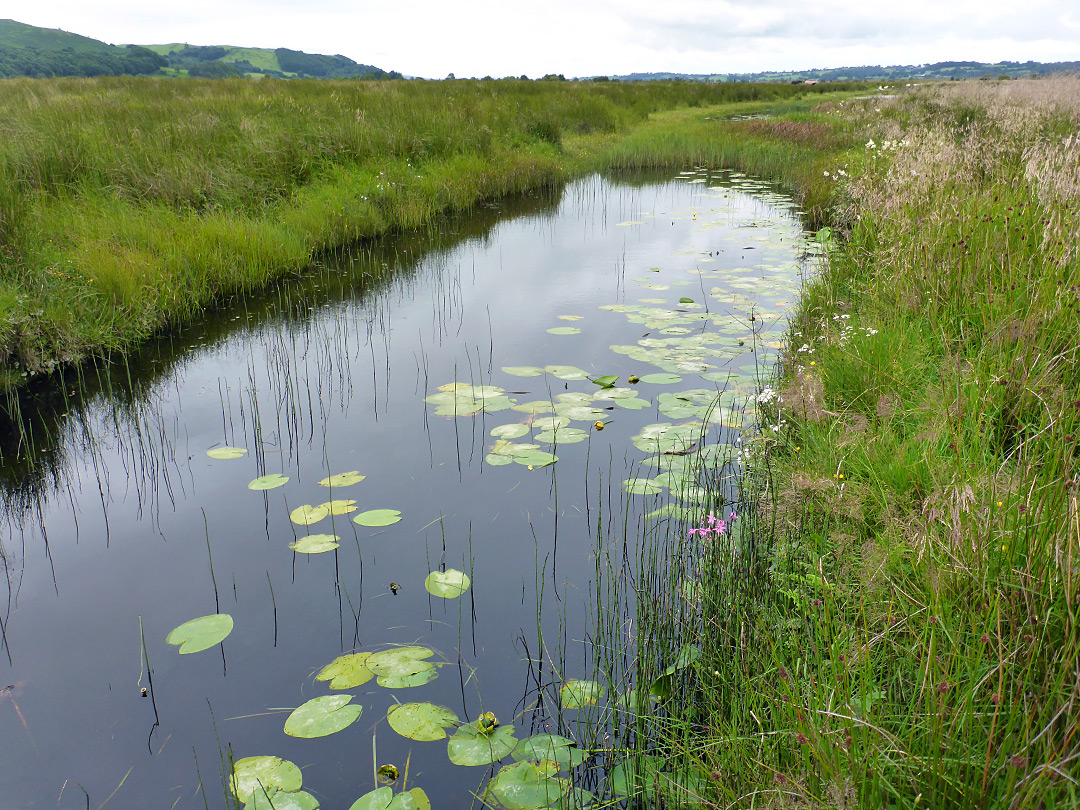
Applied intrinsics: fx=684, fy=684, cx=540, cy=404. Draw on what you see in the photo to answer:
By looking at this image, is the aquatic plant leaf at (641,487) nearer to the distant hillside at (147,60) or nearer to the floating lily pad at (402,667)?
the floating lily pad at (402,667)

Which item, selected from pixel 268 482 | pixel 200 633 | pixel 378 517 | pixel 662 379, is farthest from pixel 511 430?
pixel 200 633

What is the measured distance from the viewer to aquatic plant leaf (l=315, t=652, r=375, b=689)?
2084mm

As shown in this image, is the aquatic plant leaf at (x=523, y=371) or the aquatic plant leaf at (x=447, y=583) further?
the aquatic plant leaf at (x=523, y=371)

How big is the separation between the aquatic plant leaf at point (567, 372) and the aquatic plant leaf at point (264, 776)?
112 inches

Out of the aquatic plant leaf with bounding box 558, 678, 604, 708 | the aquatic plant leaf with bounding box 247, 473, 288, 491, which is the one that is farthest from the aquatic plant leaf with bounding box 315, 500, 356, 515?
the aquatic plant leaf with bounding box 558, 678, 604, 708

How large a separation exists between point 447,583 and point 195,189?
A: 5.98 m

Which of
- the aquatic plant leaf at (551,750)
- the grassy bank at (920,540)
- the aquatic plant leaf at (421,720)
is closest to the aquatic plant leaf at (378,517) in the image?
the aquatic plant leaf at (421,720)

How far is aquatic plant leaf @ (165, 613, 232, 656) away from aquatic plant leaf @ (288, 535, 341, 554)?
40 cm

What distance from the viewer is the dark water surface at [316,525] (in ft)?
6.35

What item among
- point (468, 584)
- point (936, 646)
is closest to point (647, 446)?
point (468, 584)

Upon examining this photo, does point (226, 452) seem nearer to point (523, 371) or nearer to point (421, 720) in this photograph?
point (523, 371)

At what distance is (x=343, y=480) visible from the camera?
3.21 m

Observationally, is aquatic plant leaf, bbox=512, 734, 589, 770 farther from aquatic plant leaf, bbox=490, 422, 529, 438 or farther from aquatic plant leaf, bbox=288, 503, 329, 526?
aquatic plant leaf, bbox=490, 422, 529, 438

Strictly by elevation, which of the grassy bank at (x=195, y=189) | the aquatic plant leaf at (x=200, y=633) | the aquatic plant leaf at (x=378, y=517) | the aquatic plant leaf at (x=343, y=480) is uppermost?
the grassy bank at (x=195, y=189)
